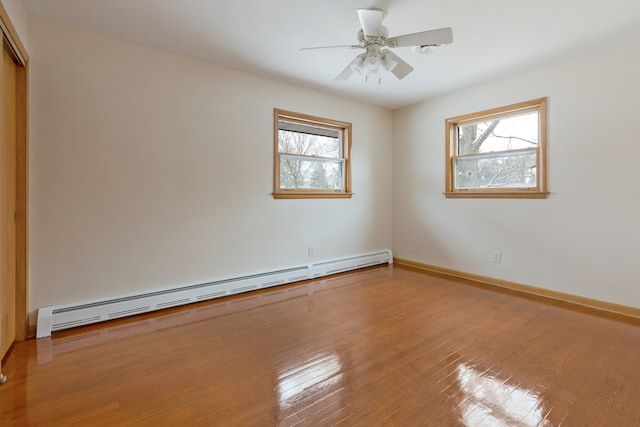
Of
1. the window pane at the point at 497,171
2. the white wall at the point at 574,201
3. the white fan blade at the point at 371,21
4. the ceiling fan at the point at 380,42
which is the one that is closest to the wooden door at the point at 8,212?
the ceiling fan at the point at 380,42

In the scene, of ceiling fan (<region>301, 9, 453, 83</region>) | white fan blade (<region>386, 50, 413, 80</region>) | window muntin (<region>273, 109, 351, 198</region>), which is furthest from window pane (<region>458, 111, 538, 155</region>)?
white fan blade (<region>386, 50, 413, 80</region>)

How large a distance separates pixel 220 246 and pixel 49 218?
142cm

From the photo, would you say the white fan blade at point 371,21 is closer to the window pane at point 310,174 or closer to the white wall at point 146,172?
the white wall at point 146,172

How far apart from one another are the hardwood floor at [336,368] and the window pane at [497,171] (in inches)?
57.1

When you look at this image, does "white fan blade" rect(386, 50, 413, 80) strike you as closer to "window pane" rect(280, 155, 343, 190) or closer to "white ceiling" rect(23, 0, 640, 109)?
"white ceiling" rect(23, 0, 640, 109)

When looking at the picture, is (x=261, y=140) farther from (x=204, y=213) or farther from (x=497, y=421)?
(x=497, y=421)

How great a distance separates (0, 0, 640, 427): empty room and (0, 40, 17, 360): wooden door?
0.08 ft

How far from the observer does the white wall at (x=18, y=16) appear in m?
1.97

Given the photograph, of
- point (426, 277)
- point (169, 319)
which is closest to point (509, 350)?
point (426, 277)

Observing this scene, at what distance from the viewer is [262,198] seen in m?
3.62

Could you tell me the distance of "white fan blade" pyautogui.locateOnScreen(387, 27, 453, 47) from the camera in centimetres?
208

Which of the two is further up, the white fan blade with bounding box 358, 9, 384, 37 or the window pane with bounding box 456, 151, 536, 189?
the white fan blade with bounding box 358, 9, 384, 37

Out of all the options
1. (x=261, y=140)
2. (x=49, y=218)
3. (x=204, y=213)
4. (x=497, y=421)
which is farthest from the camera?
(x=261, y=140)

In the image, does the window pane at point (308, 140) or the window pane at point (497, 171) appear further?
the window pane at point (308, 140)
